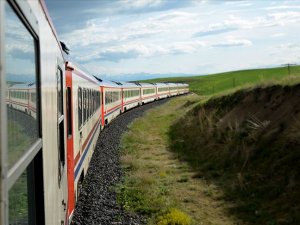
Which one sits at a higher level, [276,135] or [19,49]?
[19,49]

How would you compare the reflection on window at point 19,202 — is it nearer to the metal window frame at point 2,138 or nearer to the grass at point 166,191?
the metal window frame at point 2,138

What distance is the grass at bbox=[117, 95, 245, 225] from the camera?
8.67 metres

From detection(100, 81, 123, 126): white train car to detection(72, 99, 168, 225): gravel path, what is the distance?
574cm

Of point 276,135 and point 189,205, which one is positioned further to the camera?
point 276,135

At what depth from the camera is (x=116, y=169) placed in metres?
13.3

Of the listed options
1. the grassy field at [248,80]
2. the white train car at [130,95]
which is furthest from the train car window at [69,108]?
the white train car at [130,95]

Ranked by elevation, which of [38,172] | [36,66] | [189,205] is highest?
[36,66]

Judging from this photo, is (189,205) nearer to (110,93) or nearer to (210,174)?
(210,174)

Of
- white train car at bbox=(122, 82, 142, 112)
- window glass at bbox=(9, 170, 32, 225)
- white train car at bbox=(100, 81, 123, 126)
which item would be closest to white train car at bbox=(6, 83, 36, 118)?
window glass at bbox=(9, 170, 32, 225)

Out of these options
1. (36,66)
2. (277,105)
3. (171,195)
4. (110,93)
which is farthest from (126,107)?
(36,66)

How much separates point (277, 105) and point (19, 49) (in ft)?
43.7

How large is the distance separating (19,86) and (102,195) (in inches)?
332

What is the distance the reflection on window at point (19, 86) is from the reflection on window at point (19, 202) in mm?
173

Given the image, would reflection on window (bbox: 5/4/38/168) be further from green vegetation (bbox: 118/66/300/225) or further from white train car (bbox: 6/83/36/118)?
green vegetation (bbox: 118/66/300/225)
